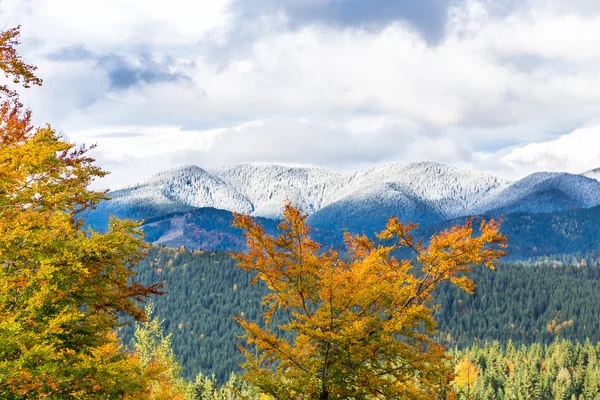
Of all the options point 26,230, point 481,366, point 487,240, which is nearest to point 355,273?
point 487,240

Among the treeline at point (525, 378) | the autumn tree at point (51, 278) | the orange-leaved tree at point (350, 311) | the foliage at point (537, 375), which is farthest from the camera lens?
the foliage at point (537, 375)

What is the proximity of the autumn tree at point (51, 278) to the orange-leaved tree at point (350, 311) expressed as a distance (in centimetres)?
389

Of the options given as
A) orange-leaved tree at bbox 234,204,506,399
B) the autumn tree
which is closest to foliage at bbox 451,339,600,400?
orange-leaved tree at bbox 234,204,506,399

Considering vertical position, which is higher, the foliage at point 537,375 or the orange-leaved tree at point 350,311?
the orange-leaved tree at point 350,311

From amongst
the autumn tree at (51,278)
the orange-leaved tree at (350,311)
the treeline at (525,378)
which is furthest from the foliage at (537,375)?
the autumn tree at (51,278)

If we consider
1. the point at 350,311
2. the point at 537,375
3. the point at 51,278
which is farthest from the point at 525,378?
the point at 51,278

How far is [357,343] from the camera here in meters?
16.9

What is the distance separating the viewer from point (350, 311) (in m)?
17.7

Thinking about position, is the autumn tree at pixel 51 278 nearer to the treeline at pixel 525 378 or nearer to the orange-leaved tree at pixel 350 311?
the orange-leaved tree at pixel 350 311

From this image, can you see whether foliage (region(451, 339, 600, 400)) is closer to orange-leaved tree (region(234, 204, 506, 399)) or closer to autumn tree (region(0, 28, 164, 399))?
orange-leaved tree (region(234, 204, 506, 399))

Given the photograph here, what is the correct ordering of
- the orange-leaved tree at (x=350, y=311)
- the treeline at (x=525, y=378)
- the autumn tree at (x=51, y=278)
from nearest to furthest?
the autumn tree at (x=51, y=278)
the orange-leaved tree at (x=350, y=311)
the treeline at (x=525, y=378)

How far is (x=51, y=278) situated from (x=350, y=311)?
8682 mm

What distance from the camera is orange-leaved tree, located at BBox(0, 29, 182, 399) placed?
13.6m

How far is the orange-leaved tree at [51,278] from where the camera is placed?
13.6 meters
